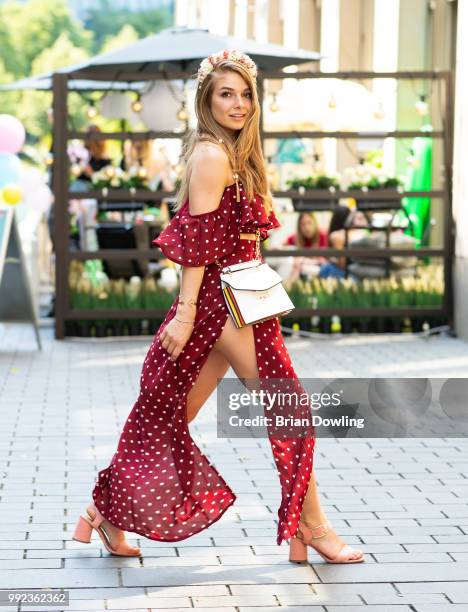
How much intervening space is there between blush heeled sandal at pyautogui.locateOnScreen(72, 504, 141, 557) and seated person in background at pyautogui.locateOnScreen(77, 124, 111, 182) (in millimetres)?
8184

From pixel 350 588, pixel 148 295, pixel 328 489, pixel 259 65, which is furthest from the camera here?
pixel 259 65

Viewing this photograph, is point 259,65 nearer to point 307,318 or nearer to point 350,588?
point 307,318

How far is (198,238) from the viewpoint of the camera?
4.61 m

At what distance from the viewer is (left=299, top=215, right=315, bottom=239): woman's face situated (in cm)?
1245

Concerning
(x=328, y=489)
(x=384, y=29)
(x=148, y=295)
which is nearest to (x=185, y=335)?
(x=328, y=489)

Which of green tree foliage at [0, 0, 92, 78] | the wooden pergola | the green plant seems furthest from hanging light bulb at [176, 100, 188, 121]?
green tree foliage at [0, 0, 92, 78]

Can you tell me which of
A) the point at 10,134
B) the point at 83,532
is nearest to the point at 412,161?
the point at 10,134

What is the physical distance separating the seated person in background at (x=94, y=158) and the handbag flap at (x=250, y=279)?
27.1ft

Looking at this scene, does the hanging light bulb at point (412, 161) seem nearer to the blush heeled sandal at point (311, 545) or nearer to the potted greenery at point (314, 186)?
the potted greenery at point (314, 186)

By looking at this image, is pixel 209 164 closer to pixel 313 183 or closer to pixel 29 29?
pixel 313 183

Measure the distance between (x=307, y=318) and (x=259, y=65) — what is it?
111 inches

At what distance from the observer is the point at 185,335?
4648 mm

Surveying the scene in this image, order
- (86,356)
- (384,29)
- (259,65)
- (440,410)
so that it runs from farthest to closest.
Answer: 1. (384,29)
2. (259,65)
3. (86,356)
4. (440,410)

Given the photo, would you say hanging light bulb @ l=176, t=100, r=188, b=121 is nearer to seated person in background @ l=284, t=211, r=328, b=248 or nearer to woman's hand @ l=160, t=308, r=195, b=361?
seated person in background @ l=284, t=211, r=328, b=248
